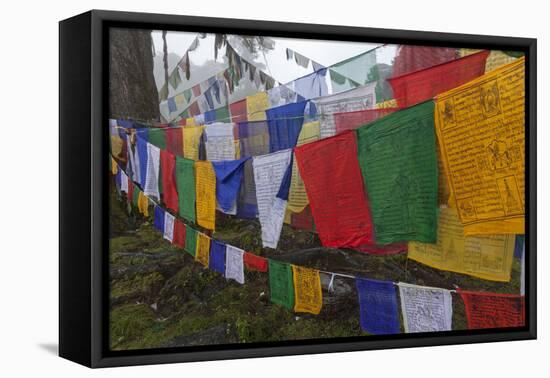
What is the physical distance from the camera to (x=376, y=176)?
272 inches

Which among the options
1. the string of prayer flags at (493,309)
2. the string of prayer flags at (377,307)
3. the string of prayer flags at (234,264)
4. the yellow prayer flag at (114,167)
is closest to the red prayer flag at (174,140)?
the yellow prayer flag at (114,167)

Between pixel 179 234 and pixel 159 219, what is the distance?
5.5 inches

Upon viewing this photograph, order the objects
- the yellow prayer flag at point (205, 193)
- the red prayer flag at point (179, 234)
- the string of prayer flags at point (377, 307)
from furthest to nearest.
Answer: the string of prayer flags at point (377, 307)
the yellow prayer flag at point (205, 193)
the red prayer flag at point (179, 234)

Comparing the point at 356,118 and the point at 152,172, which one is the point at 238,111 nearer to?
the point at 152,172

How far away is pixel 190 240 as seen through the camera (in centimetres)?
646

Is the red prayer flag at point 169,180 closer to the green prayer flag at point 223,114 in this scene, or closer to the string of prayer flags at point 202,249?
the string of prayer flags at point 202,249

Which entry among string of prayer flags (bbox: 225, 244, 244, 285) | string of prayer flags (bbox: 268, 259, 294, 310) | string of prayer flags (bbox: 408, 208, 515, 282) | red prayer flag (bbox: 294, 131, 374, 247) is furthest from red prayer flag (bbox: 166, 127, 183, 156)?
string of prayer flags (bbox: 408, 208, 515, 282)

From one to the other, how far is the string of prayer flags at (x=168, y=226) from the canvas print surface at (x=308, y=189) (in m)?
0.01

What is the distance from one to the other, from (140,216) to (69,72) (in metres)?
0.88

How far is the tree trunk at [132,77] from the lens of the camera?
6.20 meters

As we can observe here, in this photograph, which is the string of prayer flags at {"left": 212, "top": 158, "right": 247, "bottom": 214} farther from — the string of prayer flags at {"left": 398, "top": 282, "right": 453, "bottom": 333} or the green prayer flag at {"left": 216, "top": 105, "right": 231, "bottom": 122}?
the string of prayer flags at {"left": 398, "top": 282, "right": 453, "bottom": 333}

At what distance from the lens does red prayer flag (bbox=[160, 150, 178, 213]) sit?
21.0 ft

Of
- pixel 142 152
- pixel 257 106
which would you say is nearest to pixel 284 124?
pixel 257 106

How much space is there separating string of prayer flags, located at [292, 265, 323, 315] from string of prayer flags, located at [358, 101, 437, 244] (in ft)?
1.53
